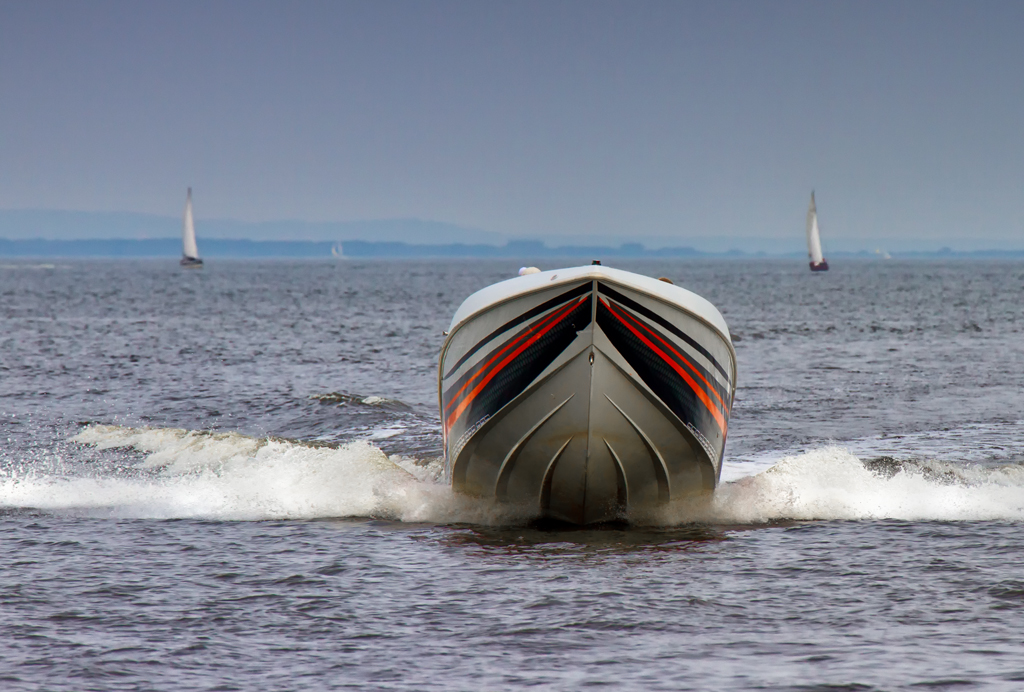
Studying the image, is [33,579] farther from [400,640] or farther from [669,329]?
[669,329]

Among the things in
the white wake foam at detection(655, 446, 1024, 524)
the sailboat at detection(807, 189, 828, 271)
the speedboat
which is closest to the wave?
the white wake foam at detection(655, 446, 1024, 524)

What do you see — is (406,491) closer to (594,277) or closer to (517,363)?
(517,363)

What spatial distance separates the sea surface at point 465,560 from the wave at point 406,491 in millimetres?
46

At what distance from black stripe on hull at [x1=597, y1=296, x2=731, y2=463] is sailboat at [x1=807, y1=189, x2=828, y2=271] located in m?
122

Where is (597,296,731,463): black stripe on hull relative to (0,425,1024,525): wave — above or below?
above

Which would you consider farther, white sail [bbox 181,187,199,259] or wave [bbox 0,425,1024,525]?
white sail [bbox 181,187,199,259]

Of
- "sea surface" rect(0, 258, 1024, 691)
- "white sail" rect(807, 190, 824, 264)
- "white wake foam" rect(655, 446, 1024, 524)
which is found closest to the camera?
"sea surface" rect(0, 258, 1024, 691)

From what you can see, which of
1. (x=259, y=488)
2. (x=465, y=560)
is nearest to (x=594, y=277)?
(x=465, y=560)

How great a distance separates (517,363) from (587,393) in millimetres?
673

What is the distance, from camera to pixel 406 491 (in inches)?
489

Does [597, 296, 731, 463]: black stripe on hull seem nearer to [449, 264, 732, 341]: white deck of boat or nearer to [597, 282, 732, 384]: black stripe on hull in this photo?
[597, 282, 732, 384]: black stripe on hull

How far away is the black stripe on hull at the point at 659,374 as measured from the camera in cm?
1004

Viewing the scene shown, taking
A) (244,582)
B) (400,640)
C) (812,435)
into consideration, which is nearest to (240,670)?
(400,640)

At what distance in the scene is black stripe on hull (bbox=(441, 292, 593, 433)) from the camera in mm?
10023
